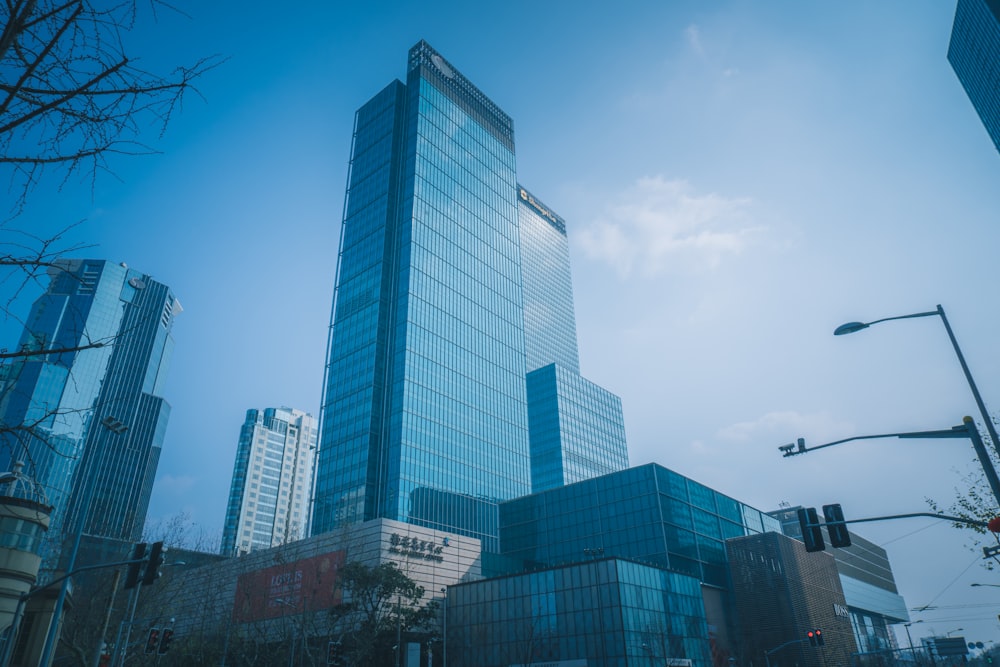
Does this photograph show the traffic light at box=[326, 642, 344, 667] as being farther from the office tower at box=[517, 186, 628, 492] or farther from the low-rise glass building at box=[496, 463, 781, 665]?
the office tower at box=[517, 186, 628, 492]

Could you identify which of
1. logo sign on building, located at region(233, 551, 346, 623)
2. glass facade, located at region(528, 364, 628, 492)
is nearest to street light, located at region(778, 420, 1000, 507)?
logo sign on building, located at region(233, 551, 346, 623)

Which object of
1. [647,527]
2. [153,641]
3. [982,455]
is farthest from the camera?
[647,527]

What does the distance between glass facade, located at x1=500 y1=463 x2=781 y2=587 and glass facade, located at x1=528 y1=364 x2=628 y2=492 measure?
30.9m

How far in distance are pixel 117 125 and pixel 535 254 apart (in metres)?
192

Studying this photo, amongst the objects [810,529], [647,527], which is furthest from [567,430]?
[810,529]

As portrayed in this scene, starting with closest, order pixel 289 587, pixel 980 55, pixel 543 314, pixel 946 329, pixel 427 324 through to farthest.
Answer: pixel 946 329, pixel 289 587, pixel 980 55, pixel 427 324, pixel 543 314

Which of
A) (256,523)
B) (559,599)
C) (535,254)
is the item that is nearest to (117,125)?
(559,599)

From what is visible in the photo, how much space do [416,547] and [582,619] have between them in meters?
23.0

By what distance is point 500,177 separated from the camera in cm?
14950

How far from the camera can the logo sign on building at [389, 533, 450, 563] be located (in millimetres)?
69569

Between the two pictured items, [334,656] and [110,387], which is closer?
[334,656]

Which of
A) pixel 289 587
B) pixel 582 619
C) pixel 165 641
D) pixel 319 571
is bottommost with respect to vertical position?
pixel 165 641

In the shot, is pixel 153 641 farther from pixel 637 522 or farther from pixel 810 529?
pixel 637 522

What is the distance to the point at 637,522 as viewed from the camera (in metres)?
85.8
